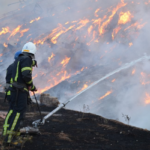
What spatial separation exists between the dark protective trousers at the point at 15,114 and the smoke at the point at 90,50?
13607 millimetres

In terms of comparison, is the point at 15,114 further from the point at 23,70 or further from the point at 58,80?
the point at 58,80

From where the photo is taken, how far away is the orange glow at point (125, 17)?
29312 millimetres

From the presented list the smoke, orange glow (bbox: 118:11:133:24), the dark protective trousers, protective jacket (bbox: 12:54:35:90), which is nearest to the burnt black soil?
the dark protective trousers

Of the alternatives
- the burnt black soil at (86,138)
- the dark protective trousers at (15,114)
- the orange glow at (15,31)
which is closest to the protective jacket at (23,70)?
the dark protective trousers at (15,114)

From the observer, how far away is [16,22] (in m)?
39.8

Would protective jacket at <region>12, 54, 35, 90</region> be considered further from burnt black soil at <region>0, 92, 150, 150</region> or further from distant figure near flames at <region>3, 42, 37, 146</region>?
burnt black soil at <region>0, 92, 150, 150</region>

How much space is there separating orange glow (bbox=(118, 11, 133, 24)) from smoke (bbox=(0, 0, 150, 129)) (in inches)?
16.3

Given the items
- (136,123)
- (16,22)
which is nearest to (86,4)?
(16,22)

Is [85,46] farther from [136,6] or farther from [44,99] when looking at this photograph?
[44,99]

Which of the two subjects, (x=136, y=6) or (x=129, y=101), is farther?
(x=136, y=6)

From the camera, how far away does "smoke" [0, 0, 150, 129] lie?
1917 centimetres

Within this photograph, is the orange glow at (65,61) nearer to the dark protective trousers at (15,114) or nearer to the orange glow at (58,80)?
the orange glow at (58,80)

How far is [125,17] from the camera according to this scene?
29.7 m

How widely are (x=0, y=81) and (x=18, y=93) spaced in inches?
930
